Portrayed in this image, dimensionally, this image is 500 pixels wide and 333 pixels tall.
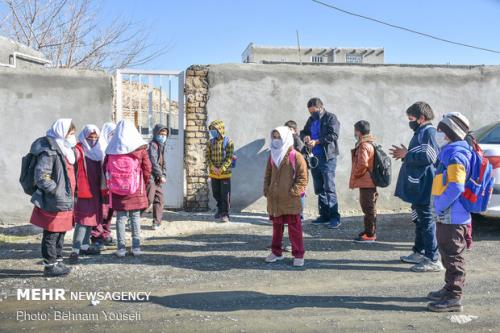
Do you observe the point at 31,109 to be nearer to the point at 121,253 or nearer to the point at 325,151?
the point at 121,253

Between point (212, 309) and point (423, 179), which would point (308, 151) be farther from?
point (212, 309)

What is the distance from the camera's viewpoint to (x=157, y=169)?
722cm

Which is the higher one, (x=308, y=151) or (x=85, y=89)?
(x=85, y=89)

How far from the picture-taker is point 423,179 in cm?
570

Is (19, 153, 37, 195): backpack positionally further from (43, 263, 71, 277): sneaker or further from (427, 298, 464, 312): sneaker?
(427, 298, 464, 312): sneaker

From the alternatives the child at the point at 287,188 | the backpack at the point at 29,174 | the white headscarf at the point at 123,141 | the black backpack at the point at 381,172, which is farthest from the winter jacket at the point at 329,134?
the backpack at the point at 29,174

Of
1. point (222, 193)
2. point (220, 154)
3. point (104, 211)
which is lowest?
point (104, 211)

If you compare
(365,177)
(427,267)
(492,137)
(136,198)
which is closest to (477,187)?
(427,267)

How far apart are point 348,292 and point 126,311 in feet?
6.91

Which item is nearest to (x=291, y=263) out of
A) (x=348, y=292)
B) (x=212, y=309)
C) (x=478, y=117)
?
(x=348, y=292)

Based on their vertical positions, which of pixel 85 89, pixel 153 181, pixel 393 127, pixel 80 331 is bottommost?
pixel 80 331

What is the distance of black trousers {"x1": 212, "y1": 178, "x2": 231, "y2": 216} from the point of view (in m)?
8.38

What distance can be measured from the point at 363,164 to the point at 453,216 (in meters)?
2.49

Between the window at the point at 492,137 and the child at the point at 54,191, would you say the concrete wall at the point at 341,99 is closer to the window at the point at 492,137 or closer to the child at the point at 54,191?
the window at the point at 492,137
